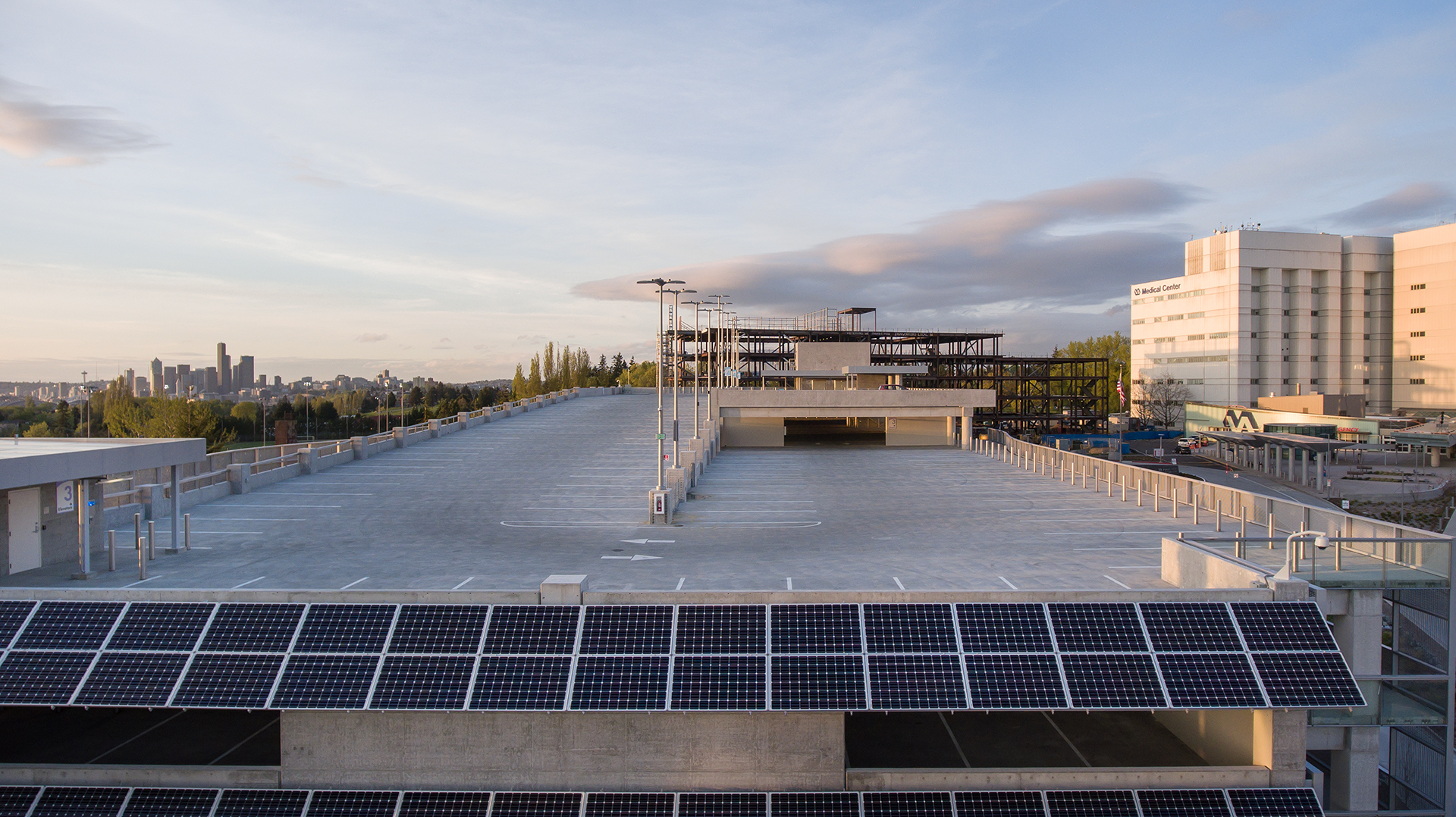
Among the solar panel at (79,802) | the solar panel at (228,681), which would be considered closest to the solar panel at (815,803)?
the solar panel at (228,681)

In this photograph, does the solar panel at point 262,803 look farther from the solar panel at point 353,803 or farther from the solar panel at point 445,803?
the solar panel at point 445,803

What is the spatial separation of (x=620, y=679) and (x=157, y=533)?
17.0 m

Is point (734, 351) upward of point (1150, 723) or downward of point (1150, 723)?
upward

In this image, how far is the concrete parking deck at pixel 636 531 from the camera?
57.4 feet

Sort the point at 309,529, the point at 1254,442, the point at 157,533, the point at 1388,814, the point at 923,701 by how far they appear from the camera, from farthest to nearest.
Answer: the point at 1254,442 < the point at 309,529 < the point at 157,533 < the point at 1388,814 < the point at 923,701

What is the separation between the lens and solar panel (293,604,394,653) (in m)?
12.8

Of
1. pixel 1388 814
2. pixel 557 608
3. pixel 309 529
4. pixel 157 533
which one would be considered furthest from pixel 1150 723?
pixel 157 533

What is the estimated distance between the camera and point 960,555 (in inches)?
797

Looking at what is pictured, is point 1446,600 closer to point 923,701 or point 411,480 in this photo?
point 923,701

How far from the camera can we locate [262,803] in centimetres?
1227

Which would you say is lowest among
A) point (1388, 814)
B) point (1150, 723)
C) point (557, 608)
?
point (1388, 814)

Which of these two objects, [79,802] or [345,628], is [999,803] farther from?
[79,802]

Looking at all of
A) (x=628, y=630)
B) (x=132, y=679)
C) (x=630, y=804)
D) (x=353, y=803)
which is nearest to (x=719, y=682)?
(x=628, y=630)

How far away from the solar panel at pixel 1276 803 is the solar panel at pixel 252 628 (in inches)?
630
